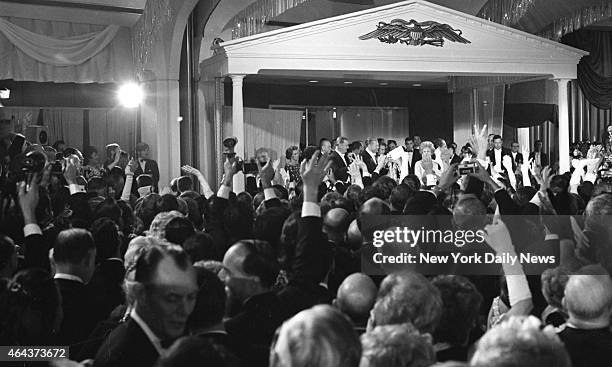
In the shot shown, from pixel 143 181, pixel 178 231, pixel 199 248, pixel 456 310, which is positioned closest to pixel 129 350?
pixel 456 310

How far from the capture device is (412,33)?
1144cm

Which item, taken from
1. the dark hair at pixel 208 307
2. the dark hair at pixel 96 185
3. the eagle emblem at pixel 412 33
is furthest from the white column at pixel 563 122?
the dark hair at pixel 208 307

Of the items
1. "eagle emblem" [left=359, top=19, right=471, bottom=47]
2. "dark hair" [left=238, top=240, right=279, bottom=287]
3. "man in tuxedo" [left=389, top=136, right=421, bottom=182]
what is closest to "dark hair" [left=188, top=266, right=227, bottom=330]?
"dark hair" [left=238, top=240, right=279, bottom=287]

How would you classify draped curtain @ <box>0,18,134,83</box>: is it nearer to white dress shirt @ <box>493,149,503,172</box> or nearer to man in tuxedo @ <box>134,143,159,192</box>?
man in tuxedo @ <box>134,143,159,192</box>

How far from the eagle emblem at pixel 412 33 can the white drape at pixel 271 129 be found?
3.58m

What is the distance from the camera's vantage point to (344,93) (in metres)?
17.1

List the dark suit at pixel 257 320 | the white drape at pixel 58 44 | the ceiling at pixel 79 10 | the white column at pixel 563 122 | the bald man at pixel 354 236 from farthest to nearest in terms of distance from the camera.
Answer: the white column at pixel 563 122, the white drape at pixel 58 44, the ceiling at pixel 79 10, the bald man at pixel 354 236, the dark suit at pixel 257 320

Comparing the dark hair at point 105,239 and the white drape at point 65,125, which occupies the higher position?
the white drape at point 65,125

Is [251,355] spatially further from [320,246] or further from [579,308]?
[579,308]

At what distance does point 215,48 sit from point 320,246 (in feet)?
30.5

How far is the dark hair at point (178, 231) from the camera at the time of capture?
401 centimetres

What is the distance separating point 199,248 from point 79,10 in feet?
29.7

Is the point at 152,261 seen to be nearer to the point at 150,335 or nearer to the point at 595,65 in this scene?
the point at 150,335

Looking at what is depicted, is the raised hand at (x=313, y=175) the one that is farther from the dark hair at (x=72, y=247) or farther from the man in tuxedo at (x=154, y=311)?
the man in tuxedo at (x=154, y=311)
